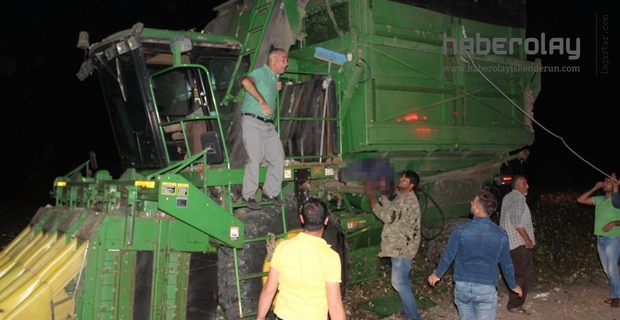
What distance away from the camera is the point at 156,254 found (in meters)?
4.71

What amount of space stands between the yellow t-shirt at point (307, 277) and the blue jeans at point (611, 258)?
527cm

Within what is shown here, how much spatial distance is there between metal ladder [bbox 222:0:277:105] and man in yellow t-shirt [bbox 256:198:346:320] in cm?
294

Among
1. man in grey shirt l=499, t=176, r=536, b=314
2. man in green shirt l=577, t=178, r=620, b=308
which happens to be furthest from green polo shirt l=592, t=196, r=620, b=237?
man in grey shirt l=499, t=176, r=536, b=314

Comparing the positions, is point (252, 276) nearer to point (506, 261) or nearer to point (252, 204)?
point (252, 204)

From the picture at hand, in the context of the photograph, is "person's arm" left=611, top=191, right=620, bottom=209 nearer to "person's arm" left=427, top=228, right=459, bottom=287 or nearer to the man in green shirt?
the man in green shirt

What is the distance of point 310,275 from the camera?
10.3ft

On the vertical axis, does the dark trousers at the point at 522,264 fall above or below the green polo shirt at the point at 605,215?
below

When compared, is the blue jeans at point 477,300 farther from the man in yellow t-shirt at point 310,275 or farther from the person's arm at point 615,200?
the person's arm at point 615,200

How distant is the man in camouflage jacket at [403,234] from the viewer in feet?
18.4

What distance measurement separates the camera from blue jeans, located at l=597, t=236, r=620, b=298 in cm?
665

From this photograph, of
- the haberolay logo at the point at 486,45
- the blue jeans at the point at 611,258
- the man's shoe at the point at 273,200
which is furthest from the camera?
the haberolay logo at the point at 486,45

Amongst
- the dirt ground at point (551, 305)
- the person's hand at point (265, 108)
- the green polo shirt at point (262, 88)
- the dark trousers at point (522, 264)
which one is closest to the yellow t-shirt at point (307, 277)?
the person's hand at point (265, 108)

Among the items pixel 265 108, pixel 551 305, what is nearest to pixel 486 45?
pixel 551 305

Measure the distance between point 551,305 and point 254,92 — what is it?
4.99 meters
